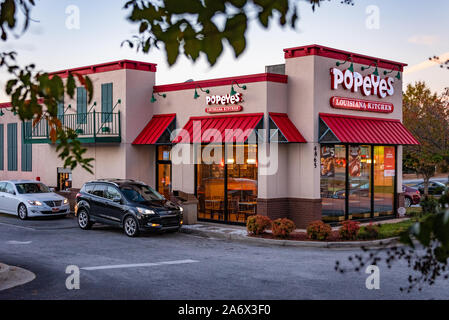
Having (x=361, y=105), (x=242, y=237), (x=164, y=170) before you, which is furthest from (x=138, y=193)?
(x=361, y=105)

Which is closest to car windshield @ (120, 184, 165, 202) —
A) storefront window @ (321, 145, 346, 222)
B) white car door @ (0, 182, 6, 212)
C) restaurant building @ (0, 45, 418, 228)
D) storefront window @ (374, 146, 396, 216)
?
restaurant building @ (0, 45, 418, 228)

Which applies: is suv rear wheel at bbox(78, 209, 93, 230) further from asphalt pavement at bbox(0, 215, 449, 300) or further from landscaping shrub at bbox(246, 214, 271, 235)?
landscaping shrub at bbox(246, 214, 271, 235)

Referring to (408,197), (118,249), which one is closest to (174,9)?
(118,249)

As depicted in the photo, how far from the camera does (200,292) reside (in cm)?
993

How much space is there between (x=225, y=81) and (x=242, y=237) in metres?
6.56

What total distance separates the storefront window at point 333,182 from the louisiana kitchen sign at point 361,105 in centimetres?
155

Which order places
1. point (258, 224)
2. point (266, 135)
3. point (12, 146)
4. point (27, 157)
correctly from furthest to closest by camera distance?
point (12, 146) → point (27, 157) → point (266, 135) → point (258, 224)

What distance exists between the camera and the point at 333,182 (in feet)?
66.5

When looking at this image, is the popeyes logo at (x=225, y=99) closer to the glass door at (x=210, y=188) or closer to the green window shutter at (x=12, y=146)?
the glass door at (x=210, y=188)

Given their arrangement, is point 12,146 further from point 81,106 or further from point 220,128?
point 220,128

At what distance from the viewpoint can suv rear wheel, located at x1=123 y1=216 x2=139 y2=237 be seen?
1761cm

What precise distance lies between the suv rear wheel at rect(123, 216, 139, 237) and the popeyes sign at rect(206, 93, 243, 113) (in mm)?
5783

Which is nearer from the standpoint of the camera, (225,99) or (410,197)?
(225,99)

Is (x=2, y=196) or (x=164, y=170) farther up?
(x=164, y=170)
